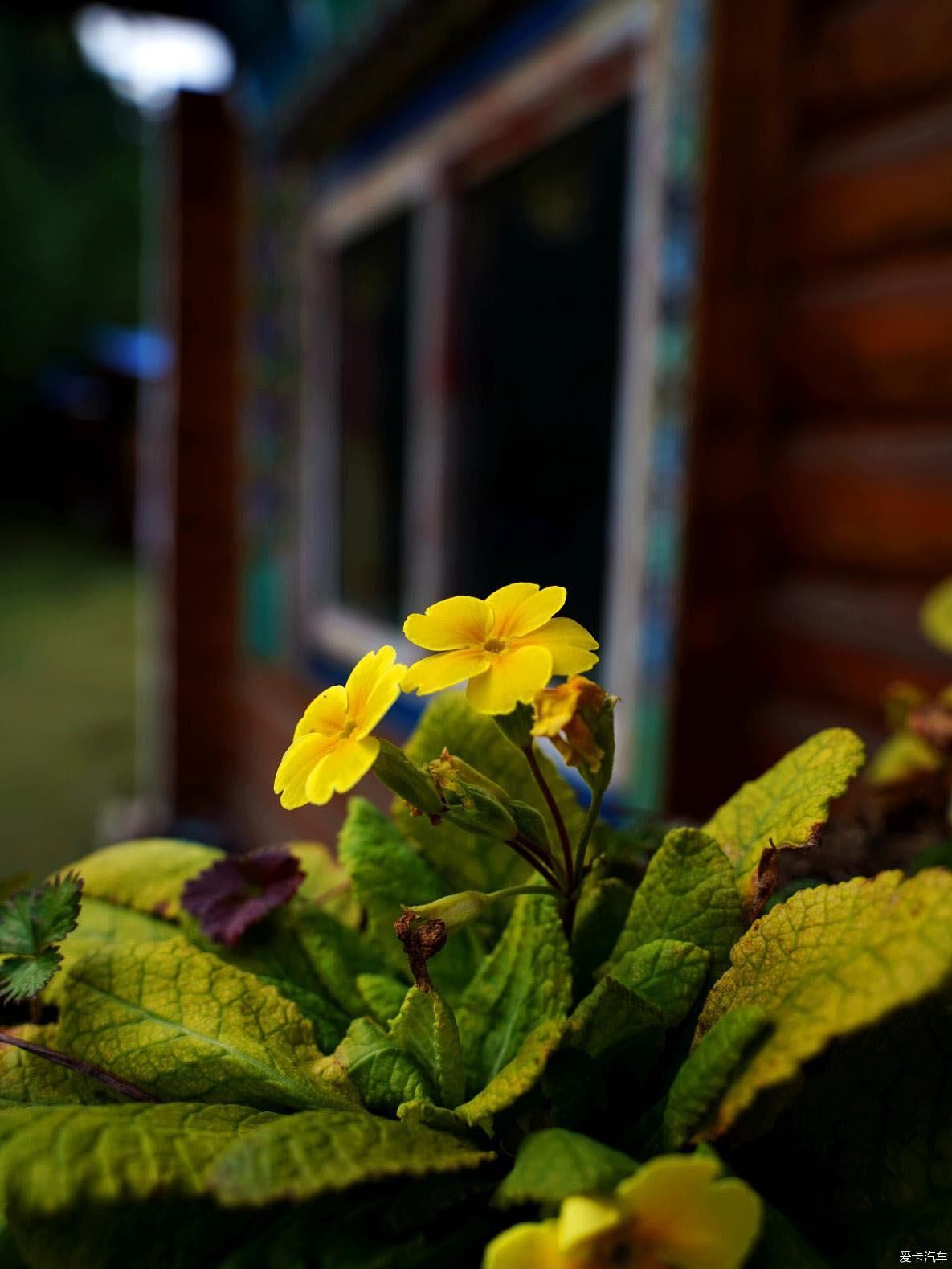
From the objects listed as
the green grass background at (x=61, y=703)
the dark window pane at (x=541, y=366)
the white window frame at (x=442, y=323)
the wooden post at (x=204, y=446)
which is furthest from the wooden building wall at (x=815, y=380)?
the wooden post at (x=204, y=446)

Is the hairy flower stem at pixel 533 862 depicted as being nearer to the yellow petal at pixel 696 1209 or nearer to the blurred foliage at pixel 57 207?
the yellow petal at pixel 696 1209

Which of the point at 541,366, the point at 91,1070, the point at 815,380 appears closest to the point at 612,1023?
the point at 91,1070

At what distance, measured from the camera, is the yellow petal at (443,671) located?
48 centimetres

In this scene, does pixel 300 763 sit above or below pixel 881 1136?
above

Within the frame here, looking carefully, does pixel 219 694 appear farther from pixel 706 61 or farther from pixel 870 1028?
pixel 870 1028

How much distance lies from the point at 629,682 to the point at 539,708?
1.75 m

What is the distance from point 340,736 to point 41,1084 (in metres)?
0.22

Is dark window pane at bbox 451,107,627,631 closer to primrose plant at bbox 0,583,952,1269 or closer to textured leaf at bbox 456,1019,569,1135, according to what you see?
primrose plant at bbox 0,583,952,1269

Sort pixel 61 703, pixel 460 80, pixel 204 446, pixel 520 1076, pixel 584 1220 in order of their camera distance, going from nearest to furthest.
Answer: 1. pixel 584 1220
2. pixel 520 1076
3. pixel 460 80
4. pixel 204 446
5. pixel 61 703

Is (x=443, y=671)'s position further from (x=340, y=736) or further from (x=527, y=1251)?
(x=527, y=1251)

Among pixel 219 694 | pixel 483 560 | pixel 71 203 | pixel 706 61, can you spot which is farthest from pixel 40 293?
pixel 706 61

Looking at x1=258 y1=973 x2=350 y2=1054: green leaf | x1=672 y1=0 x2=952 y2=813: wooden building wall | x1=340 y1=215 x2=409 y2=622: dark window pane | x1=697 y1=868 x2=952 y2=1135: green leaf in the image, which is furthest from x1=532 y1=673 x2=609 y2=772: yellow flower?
x1=340 y1=215 x2=409 y2=622: dark window pane

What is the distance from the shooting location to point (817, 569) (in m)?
2.12

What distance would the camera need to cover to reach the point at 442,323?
128 inches
